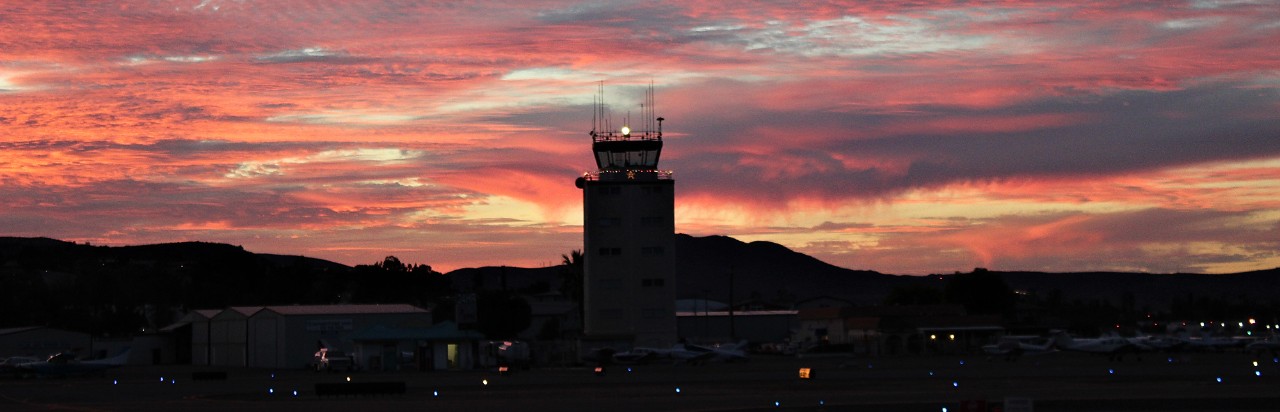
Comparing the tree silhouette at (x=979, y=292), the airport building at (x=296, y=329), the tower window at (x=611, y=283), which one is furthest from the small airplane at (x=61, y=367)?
the tree silhouette at (x=979, y=292)

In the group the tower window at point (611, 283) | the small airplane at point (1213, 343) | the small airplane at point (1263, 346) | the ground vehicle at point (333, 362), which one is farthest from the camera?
the tower window at point (611, 283)

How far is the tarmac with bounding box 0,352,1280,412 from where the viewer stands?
148ft

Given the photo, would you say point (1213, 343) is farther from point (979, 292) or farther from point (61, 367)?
point (61, 367)

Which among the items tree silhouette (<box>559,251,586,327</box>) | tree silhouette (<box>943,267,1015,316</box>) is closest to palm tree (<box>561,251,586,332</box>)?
tree silhouette (<box>559,251,586,327</box>)

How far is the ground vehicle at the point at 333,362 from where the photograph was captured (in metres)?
91.9

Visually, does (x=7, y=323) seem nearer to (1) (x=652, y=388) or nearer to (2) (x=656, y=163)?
(2) (x=656, y=163)

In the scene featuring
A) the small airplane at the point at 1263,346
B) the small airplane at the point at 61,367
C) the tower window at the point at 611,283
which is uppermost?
the tower window at the point at 611,283

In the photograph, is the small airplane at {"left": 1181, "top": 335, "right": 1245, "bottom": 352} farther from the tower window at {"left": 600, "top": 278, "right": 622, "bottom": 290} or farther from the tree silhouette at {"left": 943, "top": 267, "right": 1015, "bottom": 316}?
the tree silhouette at {"left": 943, "top": 267, "right": 1015, "bottom": 316}

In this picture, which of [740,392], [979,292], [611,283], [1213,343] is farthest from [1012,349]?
[979,292]

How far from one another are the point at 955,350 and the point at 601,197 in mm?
34626

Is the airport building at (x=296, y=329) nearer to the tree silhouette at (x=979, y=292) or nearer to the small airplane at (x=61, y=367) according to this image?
the small airplane at (x=61, y=367)

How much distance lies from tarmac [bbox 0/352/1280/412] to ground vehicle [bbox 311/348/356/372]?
1445 cm

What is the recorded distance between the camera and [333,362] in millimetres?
91875

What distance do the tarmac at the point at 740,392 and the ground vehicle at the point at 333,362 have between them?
14.4 meters
